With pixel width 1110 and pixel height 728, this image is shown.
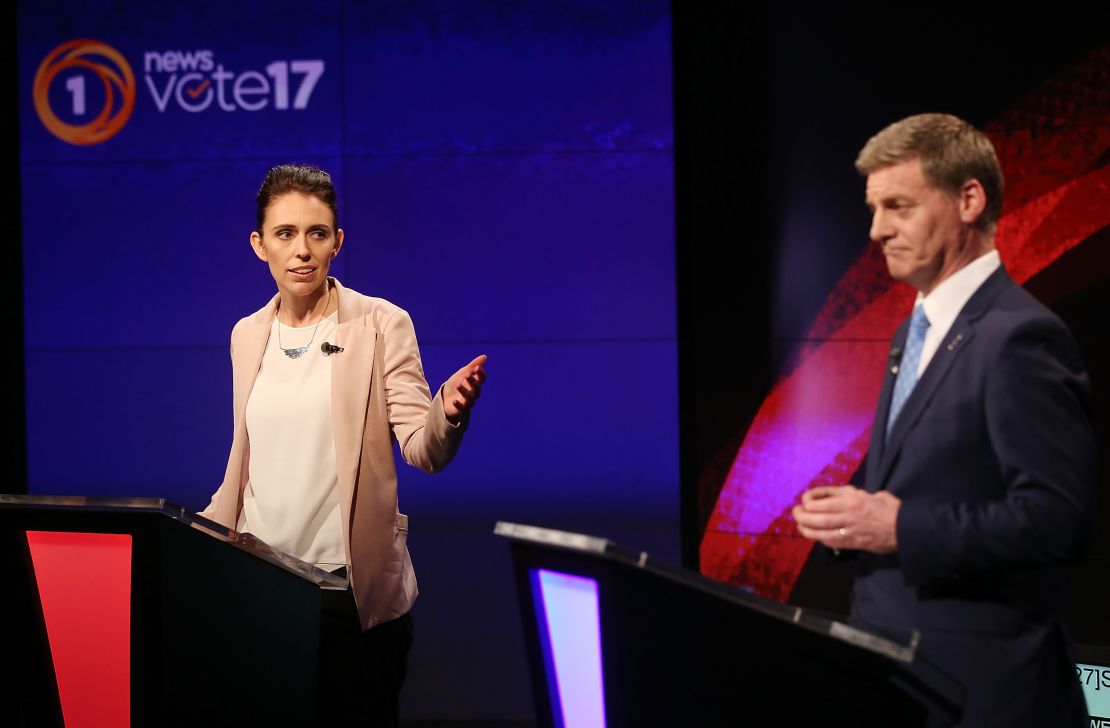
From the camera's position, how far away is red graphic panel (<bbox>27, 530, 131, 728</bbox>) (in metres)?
1.53

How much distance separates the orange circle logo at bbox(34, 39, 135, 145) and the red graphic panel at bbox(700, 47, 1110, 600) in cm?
290

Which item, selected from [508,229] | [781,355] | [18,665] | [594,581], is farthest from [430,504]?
[594,581]

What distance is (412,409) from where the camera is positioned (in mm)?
2234

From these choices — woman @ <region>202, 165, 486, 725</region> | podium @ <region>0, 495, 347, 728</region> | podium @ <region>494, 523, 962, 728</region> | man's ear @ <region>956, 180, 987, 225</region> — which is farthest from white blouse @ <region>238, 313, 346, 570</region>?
man's ear @ <region>956, 180, 987, 225</region>

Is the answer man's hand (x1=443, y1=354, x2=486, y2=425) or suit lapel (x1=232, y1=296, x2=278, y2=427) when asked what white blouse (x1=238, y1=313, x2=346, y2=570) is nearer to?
suit lapel (x1=232, y1=296, x2=278, y2=427)

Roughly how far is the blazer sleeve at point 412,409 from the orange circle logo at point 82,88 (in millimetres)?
2512

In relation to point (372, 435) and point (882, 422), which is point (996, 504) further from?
point (372, 435)

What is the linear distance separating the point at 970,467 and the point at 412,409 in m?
1.21

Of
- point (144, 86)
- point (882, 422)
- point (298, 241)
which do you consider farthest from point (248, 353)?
point (144, 86)

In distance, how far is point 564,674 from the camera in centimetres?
142

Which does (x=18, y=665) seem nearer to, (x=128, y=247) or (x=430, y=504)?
(x=430, y=504)

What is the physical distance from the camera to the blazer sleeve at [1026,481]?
4.33 feet

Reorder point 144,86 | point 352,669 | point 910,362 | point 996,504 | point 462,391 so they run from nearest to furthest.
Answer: point 996,504 < point 910,362 < point 462,391 < point 352,669 < point 144,86

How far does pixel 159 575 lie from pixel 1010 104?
140 inches
